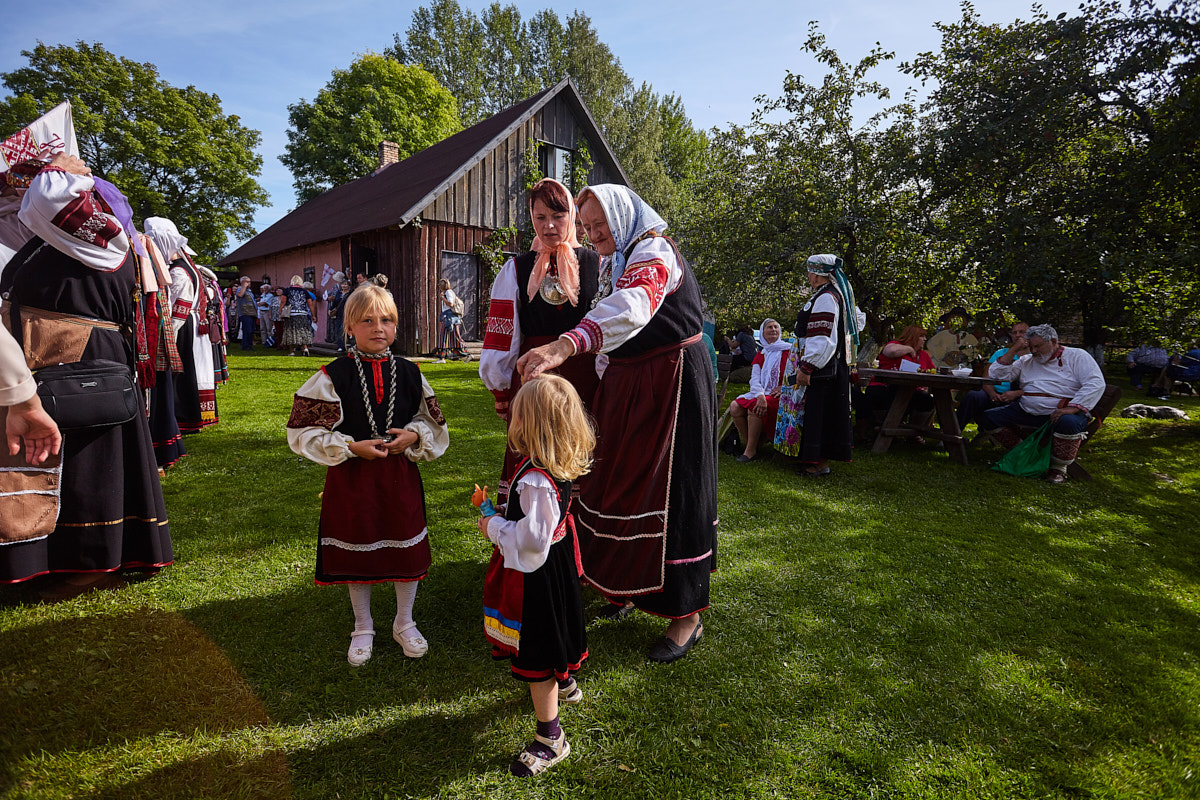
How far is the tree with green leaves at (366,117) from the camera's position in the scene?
28.0m

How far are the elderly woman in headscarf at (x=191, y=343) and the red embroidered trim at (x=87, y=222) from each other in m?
2.12

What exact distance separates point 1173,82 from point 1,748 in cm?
1240

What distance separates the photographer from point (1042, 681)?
8.80 feet

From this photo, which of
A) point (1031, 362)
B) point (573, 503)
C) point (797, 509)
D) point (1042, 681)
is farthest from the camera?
point (1031, 362)

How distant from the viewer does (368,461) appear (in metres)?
2.57

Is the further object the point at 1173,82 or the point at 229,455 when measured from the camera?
the point at 1173,82

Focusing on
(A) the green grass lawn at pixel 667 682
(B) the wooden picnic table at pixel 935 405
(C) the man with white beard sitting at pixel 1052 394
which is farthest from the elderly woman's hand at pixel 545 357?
(C) the man with white beard sitting at pixel 1052 394

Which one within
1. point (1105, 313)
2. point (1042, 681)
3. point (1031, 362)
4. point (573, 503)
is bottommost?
point (1042, 681)

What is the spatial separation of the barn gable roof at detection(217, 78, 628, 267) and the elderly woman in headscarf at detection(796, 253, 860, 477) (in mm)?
11333

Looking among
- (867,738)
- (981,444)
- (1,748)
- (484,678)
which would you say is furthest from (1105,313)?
(1,748)

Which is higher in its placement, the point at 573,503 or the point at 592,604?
the point at 573,503

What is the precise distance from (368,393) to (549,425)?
3.42 ft

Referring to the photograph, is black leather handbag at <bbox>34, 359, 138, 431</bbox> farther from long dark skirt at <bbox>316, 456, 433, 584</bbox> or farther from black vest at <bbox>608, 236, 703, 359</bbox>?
black vest at <bbox>608, 236, 703, 359</bbox>

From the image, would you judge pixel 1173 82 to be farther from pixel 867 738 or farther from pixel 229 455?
pixel 229 455
